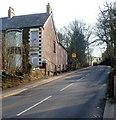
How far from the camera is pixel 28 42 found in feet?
87.5

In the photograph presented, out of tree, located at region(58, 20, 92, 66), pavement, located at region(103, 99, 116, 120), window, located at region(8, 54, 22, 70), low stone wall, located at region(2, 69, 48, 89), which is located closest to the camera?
pavement, located at region(103, 99, 116, 120)

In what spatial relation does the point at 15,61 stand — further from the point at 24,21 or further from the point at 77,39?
the point at 77,39

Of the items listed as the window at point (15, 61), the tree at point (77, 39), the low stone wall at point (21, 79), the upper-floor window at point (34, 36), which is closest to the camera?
the low stone wall at point (21, 79)

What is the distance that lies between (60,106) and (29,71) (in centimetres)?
1239

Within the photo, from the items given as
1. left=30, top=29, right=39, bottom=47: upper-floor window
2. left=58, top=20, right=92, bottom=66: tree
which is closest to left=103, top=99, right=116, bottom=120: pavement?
left=30, top=29, right=39, bottom=47: upper-floor window

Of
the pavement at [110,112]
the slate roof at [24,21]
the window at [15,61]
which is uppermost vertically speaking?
the slate roof at [24,21]

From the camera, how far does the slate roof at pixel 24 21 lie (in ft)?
89.8

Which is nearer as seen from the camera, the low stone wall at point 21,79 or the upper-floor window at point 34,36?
the low stone wall at point 21,79

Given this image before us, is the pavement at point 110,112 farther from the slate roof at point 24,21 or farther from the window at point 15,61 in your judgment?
the slate roof at point 24,21

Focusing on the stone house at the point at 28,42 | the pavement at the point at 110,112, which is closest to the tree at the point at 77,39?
the stone house at the point at 28,42

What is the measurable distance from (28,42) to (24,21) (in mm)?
4402

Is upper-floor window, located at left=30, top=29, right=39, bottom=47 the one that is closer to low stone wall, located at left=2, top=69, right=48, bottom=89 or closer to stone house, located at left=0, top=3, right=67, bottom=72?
stone house, located at left=0, top=3, right=67, bottom=72

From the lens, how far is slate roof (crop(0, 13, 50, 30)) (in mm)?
27383

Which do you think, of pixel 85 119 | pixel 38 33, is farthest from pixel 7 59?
pixel 85 119
